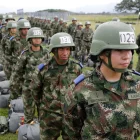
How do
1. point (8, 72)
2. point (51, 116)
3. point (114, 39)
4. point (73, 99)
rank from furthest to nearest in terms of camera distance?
1. point (8, 72)
2. point (51, 116)
3. point (73, 99)
4. point (114, 39)

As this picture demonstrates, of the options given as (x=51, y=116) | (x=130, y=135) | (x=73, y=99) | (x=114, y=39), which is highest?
(x=114, y=39)

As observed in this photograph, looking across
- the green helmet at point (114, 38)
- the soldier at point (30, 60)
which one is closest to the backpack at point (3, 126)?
the soldier at point (30, 60)

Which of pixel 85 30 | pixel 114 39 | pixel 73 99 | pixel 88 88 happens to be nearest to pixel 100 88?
pixel 88 88

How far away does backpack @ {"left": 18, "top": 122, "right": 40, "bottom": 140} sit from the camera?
4312 mm

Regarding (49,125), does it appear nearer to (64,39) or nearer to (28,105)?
(64,39)

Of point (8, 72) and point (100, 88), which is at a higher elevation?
point (100, 88)

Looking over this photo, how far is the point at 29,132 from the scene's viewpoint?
14.2ft

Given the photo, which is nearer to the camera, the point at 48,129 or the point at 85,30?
the point at 48,129

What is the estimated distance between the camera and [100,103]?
2.02 m

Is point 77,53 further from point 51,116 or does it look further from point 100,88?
point 100,88

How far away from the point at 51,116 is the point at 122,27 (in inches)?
70.3

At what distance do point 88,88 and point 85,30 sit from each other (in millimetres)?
10311

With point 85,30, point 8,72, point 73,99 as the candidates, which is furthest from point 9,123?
point 85,30

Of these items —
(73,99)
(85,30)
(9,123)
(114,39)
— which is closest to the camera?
(114,39)
